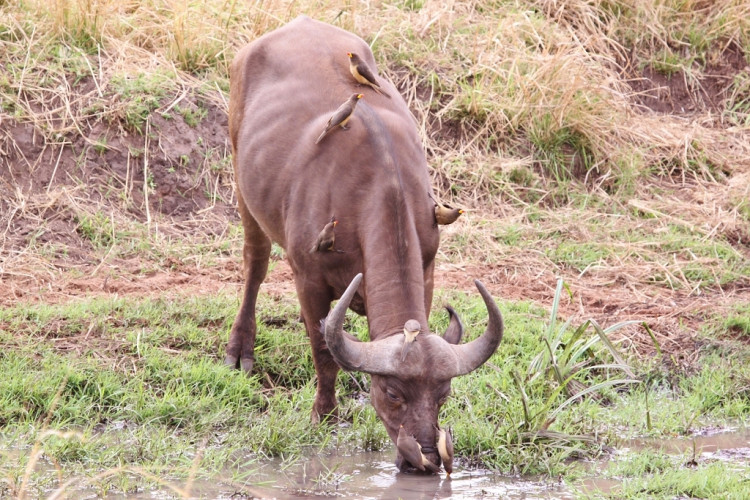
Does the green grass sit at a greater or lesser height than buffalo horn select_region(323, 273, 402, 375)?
lesser

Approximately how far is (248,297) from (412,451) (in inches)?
90.9

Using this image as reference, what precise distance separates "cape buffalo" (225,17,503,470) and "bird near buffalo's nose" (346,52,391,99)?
0.04 metres

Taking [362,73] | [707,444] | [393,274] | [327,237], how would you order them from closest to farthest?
[393,274]
[327,237]
[707,444]
[362,73]

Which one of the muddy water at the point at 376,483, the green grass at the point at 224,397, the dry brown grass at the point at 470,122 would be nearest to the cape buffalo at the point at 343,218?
the muddy water at the point at 376,483

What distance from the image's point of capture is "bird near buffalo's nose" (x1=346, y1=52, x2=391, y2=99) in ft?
19.9

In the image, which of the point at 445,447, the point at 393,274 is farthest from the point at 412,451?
the point at 393,274

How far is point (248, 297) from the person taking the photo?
268 inches

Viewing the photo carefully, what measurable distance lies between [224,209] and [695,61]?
584 centimetres

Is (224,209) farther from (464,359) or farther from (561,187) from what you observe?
(464,359)

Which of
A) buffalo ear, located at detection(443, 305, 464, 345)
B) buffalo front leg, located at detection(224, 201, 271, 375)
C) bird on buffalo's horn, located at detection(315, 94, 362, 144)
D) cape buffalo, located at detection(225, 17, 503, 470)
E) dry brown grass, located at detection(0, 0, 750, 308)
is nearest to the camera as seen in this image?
cape buffalo, located at detection(225, 17, 503, 470)

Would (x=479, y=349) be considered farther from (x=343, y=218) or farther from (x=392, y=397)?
(x=343, y=218)

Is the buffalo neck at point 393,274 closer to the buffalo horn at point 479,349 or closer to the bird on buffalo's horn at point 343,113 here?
the buffalo horn at point 479,349

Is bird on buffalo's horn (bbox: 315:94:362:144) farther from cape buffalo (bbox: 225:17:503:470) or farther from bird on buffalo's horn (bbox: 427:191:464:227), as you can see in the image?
bird on buffalo's horn (bbox: 427:191:464:227)

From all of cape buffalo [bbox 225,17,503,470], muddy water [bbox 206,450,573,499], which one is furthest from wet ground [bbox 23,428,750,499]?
cape buffalo [bbox 225,17,503,470]
